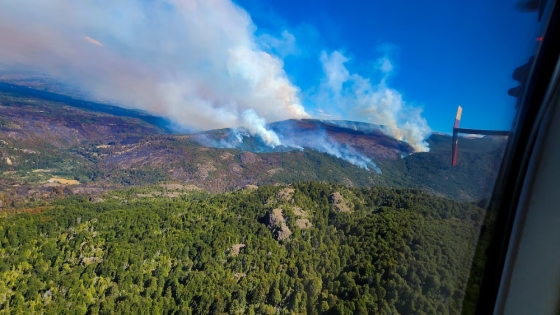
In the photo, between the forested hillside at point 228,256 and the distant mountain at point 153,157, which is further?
the distant mountain at point 153,157

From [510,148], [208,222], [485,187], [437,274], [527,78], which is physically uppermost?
[527,78]

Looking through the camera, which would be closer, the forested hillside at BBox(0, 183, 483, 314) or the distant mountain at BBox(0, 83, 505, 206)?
the forested hillside at BBox(0, 183, 483, 314)

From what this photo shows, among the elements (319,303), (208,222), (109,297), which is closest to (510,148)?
(319,303)

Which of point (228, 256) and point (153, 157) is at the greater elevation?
point (228, 256)

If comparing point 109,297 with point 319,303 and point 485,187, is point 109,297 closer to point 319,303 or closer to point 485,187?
point 319,303

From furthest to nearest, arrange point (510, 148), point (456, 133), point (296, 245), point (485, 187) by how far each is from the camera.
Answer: point (296, 245) → point (456, 133) → point (485, 187) → point (510, 148)

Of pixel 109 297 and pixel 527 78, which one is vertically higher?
pixel 527 78

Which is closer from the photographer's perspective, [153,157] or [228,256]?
[228,256]

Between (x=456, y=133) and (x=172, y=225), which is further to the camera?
(x=172, y=225)
